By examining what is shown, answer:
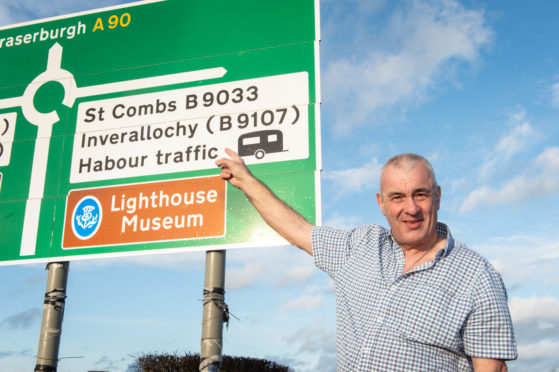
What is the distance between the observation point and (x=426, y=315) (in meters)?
2.24

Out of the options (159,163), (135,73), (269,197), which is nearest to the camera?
(269,197)

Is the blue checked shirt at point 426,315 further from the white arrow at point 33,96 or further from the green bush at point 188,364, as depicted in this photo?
the green bush at point 188,364

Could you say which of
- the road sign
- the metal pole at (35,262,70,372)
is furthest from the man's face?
the metal pole at (35,262,70,372)

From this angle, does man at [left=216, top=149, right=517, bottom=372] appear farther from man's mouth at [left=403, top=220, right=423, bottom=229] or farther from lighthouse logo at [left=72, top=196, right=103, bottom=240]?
lighthouse logo at [left=72, top=196, right=103, bottom=240]

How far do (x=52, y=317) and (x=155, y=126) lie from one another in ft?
6.88

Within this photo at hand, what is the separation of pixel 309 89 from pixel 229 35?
3.49ft

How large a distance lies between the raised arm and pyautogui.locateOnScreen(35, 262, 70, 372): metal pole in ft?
8.89

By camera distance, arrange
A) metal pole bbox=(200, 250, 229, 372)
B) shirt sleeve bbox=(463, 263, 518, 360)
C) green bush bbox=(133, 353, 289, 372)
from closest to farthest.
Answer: shirt sleeve bbox=(463, 263, 518, 360), metal pole bbox=(200, 250, 229, 372), green bush bbox=(133, 353, 289, 372)

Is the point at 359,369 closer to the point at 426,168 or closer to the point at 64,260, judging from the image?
the point at 426,168

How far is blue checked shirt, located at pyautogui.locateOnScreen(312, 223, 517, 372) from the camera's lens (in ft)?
7.11

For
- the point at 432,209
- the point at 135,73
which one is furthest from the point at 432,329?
the point at 135,73

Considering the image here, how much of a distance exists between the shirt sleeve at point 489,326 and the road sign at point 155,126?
215 centimetres

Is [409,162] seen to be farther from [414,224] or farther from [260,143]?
[260,143]

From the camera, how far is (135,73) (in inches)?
211
